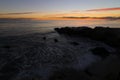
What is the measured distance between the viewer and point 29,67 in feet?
37.7

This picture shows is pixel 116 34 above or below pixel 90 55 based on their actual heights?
above

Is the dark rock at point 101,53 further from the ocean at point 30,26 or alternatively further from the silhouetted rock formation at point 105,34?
the ocean at point 30,26

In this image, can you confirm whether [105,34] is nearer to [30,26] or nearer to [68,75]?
[68,75]

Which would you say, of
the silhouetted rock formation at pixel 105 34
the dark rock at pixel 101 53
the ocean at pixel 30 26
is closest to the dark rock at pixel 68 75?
the dark rock at pixel 101 53

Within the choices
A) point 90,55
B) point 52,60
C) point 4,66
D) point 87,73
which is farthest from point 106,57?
point 4,66

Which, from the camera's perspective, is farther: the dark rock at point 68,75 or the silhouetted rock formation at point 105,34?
the silhouetted rock formation at point 105,34

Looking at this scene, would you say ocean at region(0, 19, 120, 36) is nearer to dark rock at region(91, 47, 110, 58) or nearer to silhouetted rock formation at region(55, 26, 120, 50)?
silhouetted rock formation at region(55, 26, 120, 50)

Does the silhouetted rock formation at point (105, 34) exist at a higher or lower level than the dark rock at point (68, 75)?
higher

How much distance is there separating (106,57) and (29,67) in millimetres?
7640

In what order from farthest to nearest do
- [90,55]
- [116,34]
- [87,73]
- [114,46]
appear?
[116,34], [114,46], [90,55], [87,73]

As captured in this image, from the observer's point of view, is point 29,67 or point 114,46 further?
point 114,46

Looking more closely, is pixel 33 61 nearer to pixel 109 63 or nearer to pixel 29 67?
pixel 29 67

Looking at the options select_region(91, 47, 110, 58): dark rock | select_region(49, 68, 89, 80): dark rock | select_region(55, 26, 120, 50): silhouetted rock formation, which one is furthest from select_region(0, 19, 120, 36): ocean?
select_region(49, 68, 89, 80): dark rock

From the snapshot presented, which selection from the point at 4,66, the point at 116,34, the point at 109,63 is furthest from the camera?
the point at 116,34
